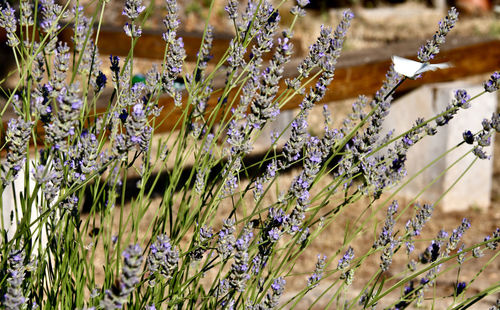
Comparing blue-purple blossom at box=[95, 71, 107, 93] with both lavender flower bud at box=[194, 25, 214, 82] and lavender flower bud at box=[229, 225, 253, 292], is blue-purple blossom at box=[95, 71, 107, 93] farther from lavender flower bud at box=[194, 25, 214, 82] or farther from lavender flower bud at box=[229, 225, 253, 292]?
lavender flower bud at box=[229, 225, 253, 292]

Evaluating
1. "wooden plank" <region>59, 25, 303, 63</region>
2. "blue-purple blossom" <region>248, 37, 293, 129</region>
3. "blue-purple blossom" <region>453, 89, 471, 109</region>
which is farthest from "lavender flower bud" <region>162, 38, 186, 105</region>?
"wooden plank" <region>59, 25, 303, 63</region>

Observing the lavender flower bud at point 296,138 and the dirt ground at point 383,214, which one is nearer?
the lavender flower bud at point 296,138

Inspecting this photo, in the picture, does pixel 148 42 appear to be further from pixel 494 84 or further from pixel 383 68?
pixel 494 84

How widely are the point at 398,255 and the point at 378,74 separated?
902 mm

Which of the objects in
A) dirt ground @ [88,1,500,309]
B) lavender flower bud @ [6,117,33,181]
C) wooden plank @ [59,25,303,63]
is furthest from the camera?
wooden plank @ [59,25,303,63]

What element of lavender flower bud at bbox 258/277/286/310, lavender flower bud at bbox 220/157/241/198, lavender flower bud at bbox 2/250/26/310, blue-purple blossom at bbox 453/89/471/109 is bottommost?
lavender flower bud at bbox 2/250/26/310

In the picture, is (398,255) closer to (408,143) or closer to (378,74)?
(378,74)

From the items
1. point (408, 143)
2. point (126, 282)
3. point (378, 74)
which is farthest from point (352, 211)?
point (126, 282)

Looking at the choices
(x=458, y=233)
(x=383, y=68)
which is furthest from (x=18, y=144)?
(x=383, y=68)

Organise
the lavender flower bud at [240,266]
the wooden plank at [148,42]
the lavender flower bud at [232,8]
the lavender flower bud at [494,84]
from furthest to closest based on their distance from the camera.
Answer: the wooden plank at [148,42] → the lavender flower bud at [232,8] → the lavender flower bud at [494,84] → the lavender flower bud at [240,266]

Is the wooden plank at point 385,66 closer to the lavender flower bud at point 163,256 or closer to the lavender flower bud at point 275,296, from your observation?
the lavender flower bud at point 275,296

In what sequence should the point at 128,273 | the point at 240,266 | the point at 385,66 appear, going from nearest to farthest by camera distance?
the point at 128,273 < the point at 240,266 < the point at 385,66

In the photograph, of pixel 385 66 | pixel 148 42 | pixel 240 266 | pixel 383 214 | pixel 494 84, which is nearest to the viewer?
pixel 240 266

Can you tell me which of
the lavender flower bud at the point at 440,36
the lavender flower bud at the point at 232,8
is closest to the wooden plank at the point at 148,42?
the lavender flower bud at the point at 232,8
